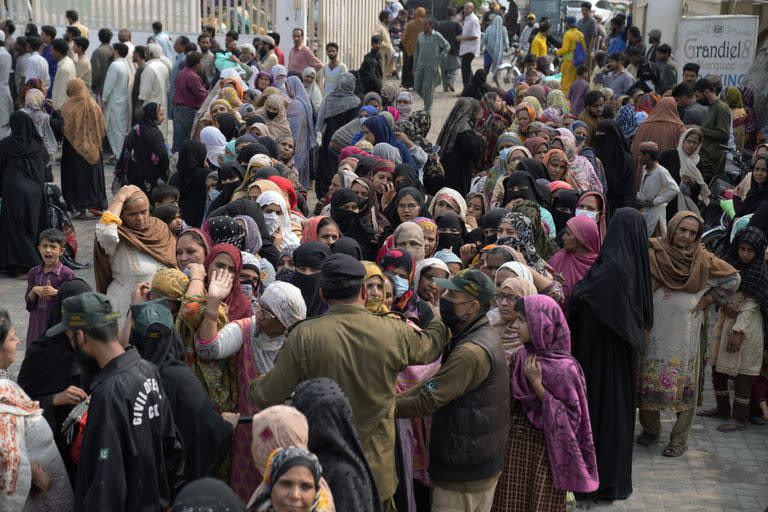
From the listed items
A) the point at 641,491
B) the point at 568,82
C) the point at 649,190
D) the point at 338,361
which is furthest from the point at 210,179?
the point at 568,82

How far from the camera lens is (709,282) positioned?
6.74 metres

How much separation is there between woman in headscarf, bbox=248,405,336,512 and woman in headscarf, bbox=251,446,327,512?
0.10m

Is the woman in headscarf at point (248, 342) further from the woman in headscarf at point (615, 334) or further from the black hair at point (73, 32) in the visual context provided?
the black hair at point (73, 32)

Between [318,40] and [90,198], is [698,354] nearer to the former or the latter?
[90,198]

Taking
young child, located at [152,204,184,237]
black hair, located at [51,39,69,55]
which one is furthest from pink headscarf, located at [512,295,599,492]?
black hair, located at [51,39,69,55]

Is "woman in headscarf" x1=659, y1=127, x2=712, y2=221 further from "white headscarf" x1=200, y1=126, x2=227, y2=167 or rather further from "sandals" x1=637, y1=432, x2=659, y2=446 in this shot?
"white headscarf" x1=200, y1=126, x2=227, y2=167

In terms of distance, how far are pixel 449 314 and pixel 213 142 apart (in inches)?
245

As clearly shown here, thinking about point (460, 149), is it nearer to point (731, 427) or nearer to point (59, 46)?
point (731, 427)

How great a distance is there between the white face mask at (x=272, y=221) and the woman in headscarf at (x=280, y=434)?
3907 millimetres

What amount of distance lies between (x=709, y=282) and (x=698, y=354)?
47 centimetres

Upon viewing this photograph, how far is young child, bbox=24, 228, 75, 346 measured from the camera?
22.1ft

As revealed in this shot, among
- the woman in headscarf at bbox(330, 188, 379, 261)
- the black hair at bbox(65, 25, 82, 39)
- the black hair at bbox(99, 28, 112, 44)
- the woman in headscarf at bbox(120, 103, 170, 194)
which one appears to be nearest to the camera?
the woman in headscarf at bbox(330, 188, 379, 261)

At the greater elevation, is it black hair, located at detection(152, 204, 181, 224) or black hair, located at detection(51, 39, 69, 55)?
black hair, located at detection(51, 39, 69, 55)

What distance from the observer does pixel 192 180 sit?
378 inches
